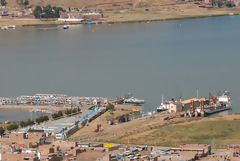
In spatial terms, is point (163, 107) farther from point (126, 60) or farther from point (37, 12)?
point (37, 12)

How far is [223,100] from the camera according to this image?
183 feet

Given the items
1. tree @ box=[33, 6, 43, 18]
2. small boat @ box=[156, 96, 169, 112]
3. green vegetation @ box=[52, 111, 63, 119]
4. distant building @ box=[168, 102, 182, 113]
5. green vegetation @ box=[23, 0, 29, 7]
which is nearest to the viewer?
green vegetation @ box=[52, 111, 63, 119]

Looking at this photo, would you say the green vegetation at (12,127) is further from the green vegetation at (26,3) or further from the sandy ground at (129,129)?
the green vegetation at (26,3)

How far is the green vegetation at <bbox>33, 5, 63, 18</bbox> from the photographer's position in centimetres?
14038

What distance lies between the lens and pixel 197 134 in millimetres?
43438

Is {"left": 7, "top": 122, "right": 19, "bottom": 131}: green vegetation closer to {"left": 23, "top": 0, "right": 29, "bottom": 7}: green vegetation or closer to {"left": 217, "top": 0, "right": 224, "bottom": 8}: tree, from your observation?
{"left": 23, "top": 0, "right": 29, "bottom": 7}: green vegetation

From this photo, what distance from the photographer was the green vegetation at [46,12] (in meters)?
140

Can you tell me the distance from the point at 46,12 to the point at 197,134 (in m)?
100

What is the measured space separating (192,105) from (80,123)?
805 centimetres

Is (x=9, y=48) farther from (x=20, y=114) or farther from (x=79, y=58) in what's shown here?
(x=20, y=114)

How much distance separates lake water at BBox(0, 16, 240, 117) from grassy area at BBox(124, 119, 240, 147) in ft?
28.0

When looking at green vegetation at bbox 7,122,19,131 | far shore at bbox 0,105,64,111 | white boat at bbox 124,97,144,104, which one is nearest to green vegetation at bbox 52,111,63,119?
green vegetation at bbox 7,122,19,131

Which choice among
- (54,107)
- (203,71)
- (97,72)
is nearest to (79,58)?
(97,72)

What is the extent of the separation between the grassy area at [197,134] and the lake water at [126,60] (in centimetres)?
853
